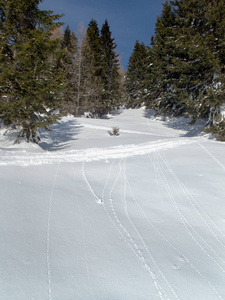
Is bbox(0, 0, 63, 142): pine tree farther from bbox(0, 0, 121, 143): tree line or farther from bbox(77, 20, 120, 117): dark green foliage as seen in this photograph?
bbox(77, 20, 120, 117): dark green foliage

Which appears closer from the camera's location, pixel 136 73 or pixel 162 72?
pixel 162 72

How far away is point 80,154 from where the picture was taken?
303 inches

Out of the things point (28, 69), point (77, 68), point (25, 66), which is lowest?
point (28, 69)

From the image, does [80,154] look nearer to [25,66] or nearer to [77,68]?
[25,66]

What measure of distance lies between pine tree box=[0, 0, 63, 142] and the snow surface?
316 cm

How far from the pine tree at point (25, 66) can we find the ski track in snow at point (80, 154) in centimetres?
235

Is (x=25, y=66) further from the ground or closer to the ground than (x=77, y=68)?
closer to the ground

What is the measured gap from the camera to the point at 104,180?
17.8 ft

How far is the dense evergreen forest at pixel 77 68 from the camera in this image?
8398mm

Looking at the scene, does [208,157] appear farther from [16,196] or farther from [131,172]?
[16,196]

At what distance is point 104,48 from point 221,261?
3449cm

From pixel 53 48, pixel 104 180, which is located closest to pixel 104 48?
pixel 53 48

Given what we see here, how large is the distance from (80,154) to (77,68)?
1959 cm

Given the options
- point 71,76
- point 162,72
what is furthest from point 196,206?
point 71,76
